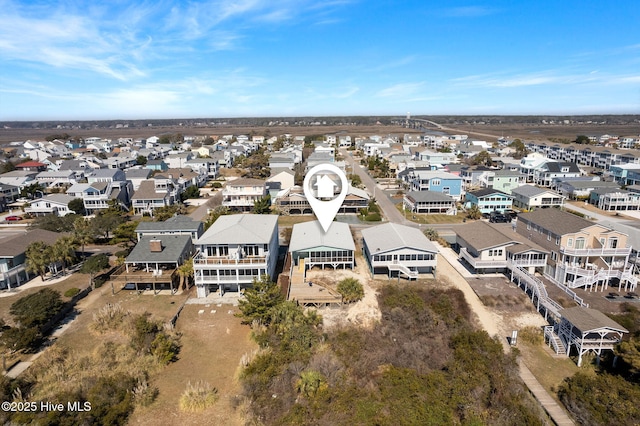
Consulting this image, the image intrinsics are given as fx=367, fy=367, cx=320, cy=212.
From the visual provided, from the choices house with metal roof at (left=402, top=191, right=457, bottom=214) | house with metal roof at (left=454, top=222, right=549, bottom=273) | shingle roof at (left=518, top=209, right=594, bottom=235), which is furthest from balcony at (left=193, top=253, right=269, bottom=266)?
house with metal roof at (left=402, top=191, right=457, bottom=214)

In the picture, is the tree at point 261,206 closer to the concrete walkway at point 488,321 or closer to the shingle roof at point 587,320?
the concrete walkway at point 488,321

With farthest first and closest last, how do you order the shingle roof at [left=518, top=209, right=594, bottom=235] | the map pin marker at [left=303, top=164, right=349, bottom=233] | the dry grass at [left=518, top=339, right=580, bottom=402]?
1. the shingle roof at [left=518, top=209, right=594, bottom=235]
2. the map pin marker at [left=303, top=164, right=349, bottom=233]
3. the dry grass at [left=518, top=339, right=580, bottom=402]

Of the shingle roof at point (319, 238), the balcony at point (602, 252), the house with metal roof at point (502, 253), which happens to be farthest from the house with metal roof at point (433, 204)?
the balcony at point (602, 252)

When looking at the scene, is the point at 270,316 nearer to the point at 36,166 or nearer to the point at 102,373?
the point at 102,373

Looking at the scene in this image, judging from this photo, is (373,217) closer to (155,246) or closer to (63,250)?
(155,246)

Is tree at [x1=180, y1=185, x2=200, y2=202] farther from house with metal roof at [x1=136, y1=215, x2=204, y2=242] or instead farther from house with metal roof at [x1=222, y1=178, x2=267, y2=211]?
house with metal roof at [x1=136, y1=215, x2=204, y2=242]

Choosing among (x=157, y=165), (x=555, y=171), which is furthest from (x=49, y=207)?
(x=555, y=171)

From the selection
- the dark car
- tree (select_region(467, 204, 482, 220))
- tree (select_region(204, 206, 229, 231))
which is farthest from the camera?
tree (select_region(467, 204, 482, 220))
